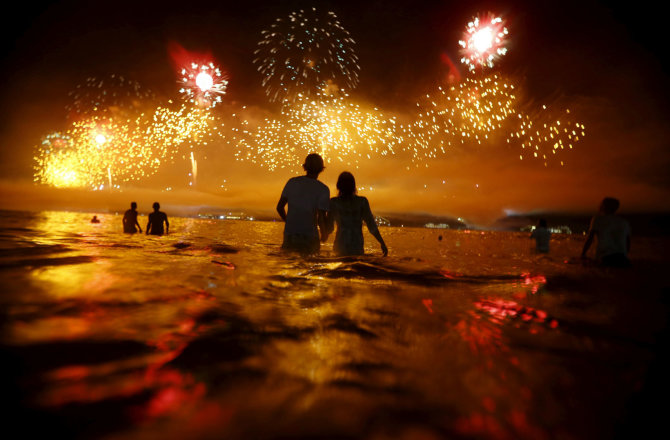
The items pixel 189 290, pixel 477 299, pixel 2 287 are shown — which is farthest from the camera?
pixel 477 299

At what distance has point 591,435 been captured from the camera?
141 cm

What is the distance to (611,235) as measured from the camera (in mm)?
7535

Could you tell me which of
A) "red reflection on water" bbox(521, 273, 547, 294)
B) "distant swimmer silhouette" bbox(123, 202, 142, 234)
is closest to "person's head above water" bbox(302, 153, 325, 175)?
"red reflection on water" bbox(521, 273, 547, 294)

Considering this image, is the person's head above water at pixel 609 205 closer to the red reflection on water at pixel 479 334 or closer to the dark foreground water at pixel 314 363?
the dark foreground water at pixel 314 363

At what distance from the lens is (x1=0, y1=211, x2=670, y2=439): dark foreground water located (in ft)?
4.54

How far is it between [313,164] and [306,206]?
806 millimetres

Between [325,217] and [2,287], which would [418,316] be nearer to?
[325,217]

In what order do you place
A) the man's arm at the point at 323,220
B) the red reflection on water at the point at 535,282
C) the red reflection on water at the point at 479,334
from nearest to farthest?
1. the red reflection on water at the point at 479,334
2. the red reflection on water at the point at 535,282
3. the man's arm at the point at 323,220

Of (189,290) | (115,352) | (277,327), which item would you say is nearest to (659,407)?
(277,327)

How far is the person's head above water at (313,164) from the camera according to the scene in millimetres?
6121

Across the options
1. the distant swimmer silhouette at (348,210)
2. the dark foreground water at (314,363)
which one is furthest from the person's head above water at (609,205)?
the distant swimmer silhouette at (348,210)

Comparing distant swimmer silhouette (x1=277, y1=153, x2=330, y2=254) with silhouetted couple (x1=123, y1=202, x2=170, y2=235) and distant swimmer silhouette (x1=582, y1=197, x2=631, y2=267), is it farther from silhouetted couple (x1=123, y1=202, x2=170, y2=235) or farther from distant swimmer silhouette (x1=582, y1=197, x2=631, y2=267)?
silhouetted couple (x1=123, y1=202, x2=170, y2=235)

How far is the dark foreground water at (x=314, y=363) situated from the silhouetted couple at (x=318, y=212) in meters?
2.25

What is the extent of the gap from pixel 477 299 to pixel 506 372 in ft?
7.13
